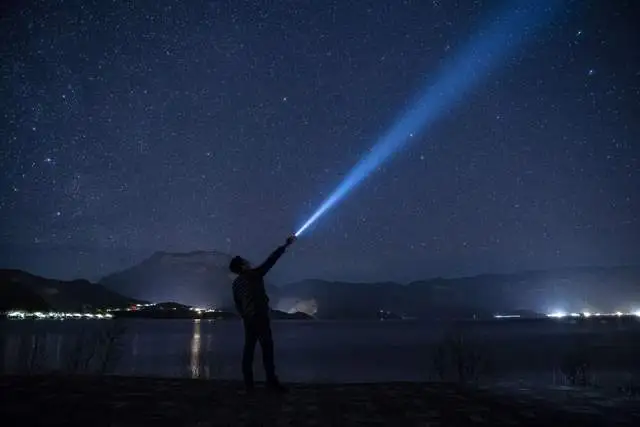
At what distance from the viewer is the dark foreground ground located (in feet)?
23.1

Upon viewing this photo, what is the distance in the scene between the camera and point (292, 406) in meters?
8.13

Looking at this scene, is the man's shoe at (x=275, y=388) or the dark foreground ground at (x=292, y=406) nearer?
the dark foreground ground at (x=292, y=406)

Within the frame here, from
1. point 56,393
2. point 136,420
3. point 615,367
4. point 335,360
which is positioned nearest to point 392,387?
point 136,420

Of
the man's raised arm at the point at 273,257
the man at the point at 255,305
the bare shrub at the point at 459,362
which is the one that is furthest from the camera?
the bare shrub at the point at 459,362

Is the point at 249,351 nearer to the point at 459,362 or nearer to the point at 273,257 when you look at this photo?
the point at 273,257

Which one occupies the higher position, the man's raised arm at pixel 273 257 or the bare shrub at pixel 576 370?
the man's raised arm at pixel 273 257

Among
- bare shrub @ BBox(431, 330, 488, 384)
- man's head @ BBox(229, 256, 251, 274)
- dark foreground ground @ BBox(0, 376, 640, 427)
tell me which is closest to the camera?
dark foreground ground @ BBox(0, 376, 640, 427)

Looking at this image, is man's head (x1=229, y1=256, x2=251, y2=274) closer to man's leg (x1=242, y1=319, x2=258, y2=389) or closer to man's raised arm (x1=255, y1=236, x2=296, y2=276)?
man's raised arm (x1=255, y1=236, x2=296, y2=276)

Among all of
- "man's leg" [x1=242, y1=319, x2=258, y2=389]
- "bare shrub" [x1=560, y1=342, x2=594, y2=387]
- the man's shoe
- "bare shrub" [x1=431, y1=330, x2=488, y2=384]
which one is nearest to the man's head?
"man's leg" [x1=242, y1=319, x2=258, y2=389]

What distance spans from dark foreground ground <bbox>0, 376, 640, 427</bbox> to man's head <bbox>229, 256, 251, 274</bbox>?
86.3 inches

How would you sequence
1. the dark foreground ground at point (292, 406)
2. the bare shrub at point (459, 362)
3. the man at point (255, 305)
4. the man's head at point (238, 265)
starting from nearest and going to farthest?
1. the dark foreground ground at point (292, 406)
2. the man at point (255, 305)
3. the man's head at point (238, 265)
4. the bare shrub at point (459, 362)

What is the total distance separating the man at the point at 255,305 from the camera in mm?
9523

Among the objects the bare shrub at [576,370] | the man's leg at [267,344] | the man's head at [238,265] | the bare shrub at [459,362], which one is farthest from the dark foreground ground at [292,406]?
the bare shrub at [576,370]

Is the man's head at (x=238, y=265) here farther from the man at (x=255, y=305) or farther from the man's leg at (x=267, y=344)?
the man's leg at (x=267, y=344)
